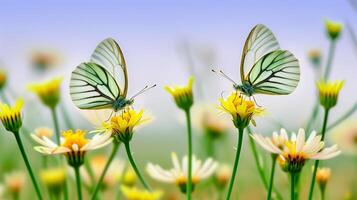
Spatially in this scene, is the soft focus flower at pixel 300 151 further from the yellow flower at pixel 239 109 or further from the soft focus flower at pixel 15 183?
the soft focus flower at pixel 15 183

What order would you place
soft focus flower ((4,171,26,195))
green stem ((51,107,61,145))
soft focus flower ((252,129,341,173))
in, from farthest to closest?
soft focus flower ((4,171,26,195)) → green stem ((51,107,61,145)) → soft focus flower ((252,129,341,173))

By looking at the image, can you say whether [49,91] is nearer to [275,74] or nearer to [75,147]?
[75,147]

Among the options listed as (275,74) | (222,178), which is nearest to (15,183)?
(222,178)

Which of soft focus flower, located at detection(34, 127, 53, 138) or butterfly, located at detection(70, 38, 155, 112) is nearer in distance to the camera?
butterfly, located at detection(70, 38, 155, 112)

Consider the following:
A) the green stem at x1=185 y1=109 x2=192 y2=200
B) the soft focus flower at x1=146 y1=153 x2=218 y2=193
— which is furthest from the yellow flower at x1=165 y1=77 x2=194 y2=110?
the soft focus flower at x1=146 y1=153 x2=218 y2=193

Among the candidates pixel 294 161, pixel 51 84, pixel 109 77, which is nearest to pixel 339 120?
pixel 294 161

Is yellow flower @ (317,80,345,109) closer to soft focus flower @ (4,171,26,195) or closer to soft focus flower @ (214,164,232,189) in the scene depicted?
soft focus flower @ (214,164,232,189)
